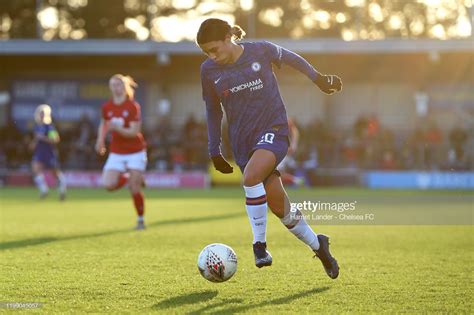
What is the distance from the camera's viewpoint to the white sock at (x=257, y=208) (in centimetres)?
680

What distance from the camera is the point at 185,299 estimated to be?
A: 6.01 metres

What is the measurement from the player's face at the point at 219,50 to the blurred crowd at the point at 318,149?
2041cm

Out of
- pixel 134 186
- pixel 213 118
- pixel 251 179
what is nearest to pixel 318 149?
pixel 134 186

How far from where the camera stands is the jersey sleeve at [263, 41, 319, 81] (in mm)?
6984

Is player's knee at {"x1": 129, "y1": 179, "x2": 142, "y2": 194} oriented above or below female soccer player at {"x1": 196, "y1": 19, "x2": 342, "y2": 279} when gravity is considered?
below

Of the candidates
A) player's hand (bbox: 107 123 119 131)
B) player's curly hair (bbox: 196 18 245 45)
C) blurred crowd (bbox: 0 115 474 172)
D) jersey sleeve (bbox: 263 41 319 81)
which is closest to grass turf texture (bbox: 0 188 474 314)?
player's hand (bbox: 107 123 119 131)

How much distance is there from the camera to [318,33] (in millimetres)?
32750

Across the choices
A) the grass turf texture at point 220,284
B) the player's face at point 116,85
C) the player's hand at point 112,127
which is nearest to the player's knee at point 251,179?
the grass turf texture at point 220,284

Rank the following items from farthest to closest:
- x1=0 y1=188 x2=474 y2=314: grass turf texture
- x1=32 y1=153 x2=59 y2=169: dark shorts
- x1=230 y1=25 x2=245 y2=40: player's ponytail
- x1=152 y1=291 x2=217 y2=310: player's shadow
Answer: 1. x1=32 y1=153 x2=59 y2=169: dark shorts
2. x1=230 y1=25 x2=245 y2=40: player's ponytail
3. x1=0 y1=188 x2=474 y2=314: grass turf texture
4. x1=152 y1=291 x2=217 y2=310: player's shadow

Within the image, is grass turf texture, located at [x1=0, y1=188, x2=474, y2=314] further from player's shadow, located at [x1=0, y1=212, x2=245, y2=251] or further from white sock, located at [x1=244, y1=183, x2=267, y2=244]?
white sock, located at [x1=244, y1=183, x2=267, y2=244]

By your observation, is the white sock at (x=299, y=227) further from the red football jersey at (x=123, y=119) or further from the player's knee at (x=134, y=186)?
the red football jersey at (x=123, y=119)

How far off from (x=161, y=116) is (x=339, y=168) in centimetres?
719

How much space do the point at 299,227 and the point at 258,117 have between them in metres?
0.96

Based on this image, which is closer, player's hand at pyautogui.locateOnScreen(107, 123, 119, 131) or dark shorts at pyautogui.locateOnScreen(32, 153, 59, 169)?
player's hand at pyautogui.locateOnScreen(107, 123, 119, 131)
